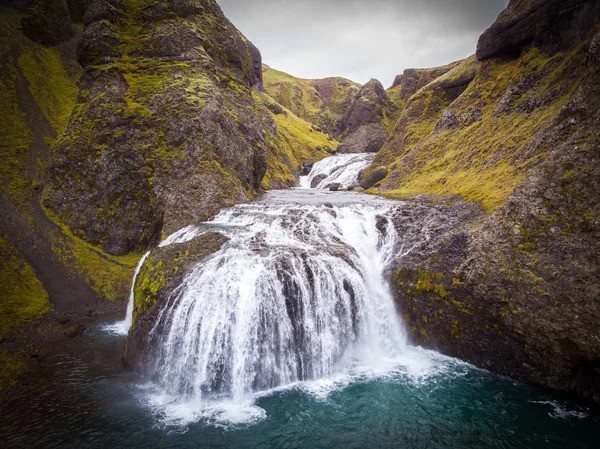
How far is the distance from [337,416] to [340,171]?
4490 cm

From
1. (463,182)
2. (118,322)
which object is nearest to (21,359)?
(118,322)

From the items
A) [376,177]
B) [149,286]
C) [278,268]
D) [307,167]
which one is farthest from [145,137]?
[307,167]

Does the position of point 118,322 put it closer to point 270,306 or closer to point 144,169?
point 270,306

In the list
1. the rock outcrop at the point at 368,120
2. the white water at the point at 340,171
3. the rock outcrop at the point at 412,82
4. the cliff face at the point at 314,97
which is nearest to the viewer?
the white water at the point at 340,171

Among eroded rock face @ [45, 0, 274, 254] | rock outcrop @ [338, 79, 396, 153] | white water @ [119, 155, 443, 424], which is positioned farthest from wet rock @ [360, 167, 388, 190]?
rock outcrop @ [338, 79, 396, 153]

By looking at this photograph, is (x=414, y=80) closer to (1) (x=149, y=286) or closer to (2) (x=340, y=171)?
(2) (x=340, y=171)

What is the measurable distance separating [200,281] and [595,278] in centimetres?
1544

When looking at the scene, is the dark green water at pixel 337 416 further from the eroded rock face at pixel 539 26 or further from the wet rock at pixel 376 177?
the wet rock at pixel 376 177

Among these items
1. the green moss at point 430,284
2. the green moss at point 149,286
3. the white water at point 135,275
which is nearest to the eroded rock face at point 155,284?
the green moss at point 149,286

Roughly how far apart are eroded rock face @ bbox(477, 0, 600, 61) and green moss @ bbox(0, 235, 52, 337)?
4204 centimetres

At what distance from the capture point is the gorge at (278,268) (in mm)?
10391

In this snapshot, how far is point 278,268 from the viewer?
1441cm

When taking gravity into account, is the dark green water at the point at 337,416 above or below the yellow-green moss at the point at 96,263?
below

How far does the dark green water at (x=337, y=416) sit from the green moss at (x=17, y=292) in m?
6.92
